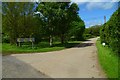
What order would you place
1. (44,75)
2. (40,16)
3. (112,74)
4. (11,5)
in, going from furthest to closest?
(40,16) < (11,5) < (44,75) < (112,74)

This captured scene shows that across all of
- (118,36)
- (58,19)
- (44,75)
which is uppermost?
(58,19)

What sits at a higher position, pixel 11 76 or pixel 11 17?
pixel 11 17

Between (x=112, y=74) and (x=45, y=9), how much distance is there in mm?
30652

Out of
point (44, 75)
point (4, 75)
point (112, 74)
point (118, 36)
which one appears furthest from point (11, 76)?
point (118, 36)

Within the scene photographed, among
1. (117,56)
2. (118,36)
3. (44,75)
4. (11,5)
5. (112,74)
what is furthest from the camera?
(11,5)

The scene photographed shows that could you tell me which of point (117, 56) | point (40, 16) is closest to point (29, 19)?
point (40, 16)

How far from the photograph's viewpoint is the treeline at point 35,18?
1533 inches

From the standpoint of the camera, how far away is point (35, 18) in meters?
41.1

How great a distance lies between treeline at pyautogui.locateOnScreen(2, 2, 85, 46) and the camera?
38.9 meters

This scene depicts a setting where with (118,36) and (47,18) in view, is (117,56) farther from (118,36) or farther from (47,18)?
(47,18)

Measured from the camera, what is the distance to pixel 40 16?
4162 centimetres

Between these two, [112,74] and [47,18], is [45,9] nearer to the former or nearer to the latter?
[47,18]

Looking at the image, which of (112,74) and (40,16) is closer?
(112,74)

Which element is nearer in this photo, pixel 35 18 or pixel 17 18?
pixel 17 18
